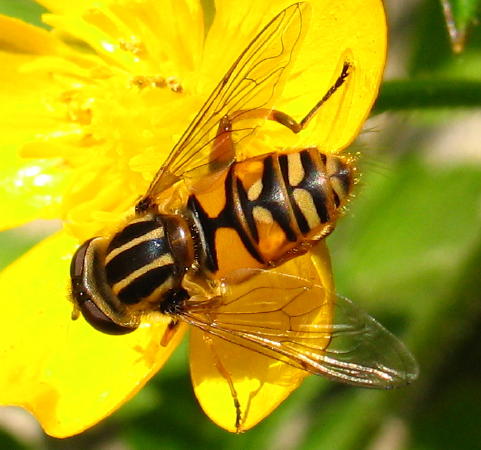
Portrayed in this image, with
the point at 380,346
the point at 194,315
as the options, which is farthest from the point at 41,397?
the point at 380,346

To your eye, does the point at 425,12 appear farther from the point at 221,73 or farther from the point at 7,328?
the point at 7,328

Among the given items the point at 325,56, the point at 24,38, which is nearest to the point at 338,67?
the point at 325,56

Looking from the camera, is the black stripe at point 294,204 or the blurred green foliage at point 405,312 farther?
the blurred green foliage at point 405,312

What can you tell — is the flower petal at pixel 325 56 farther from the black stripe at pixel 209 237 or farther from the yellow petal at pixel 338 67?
the black stripe at pixel 209 237

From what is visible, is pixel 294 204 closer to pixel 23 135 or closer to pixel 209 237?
pixel 209 237

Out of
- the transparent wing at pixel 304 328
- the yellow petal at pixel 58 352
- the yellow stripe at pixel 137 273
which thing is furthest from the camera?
the yellow petal at pixel 58 352

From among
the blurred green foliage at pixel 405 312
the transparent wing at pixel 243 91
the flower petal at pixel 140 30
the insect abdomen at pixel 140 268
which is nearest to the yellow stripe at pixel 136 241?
the insect abdomen at pixel 140 268

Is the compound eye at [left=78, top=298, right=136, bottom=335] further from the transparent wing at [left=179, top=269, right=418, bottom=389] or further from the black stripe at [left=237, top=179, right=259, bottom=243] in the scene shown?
the black stripe at [left=237, top=179, right=259, bottom=243]
